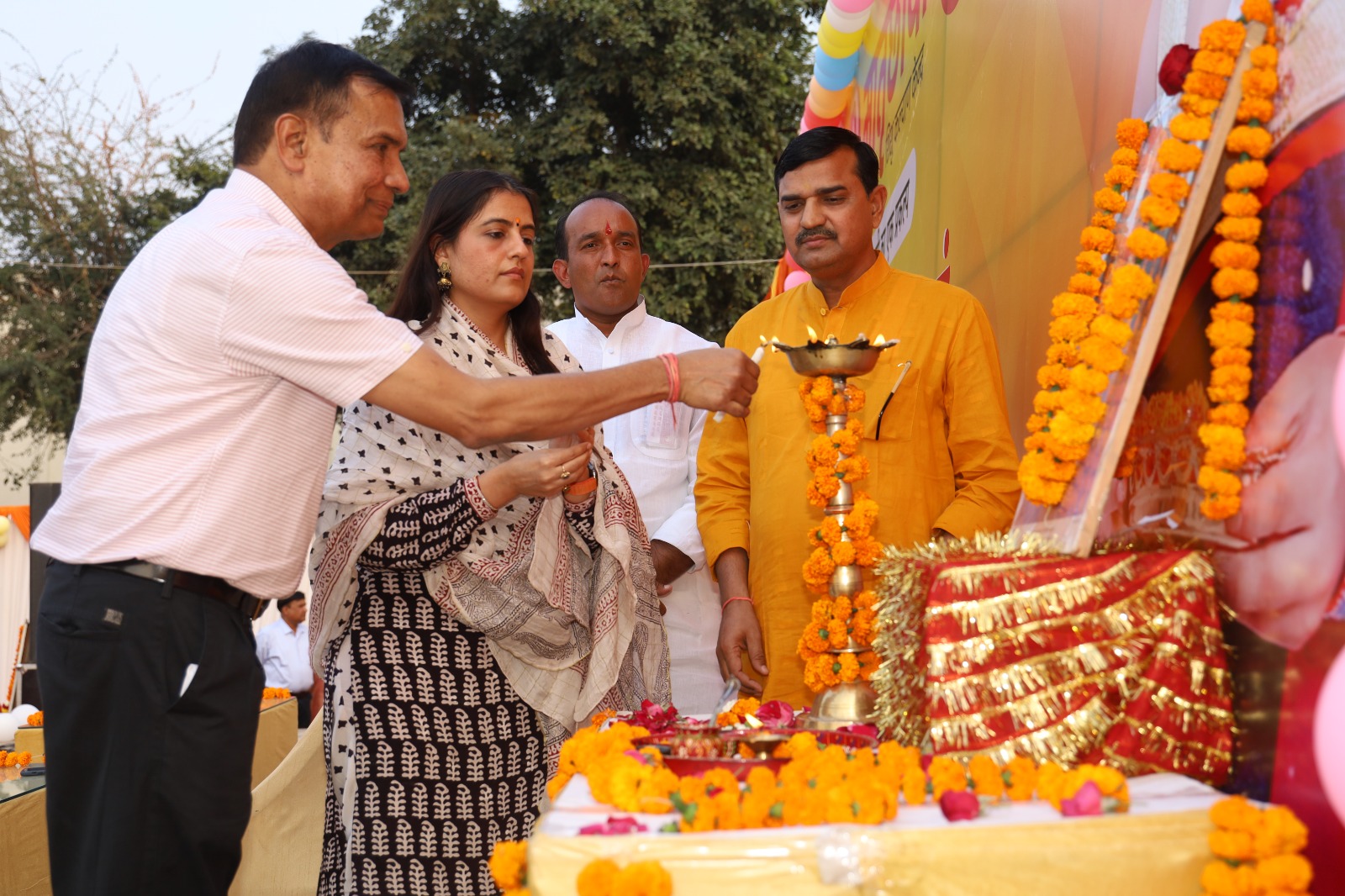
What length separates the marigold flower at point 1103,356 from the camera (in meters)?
1.59

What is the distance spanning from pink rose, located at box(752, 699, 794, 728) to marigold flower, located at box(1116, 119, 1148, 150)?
1.09 meters

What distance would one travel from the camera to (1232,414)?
5.02ft

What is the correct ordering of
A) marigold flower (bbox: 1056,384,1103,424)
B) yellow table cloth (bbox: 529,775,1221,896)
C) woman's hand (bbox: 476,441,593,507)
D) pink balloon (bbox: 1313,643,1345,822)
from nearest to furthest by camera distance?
pink balloon (bbox: 1313,643,1345,822) < yellow table cloth (bbox: 529,775,1221,896) < marigold flower (bbox: 1056,384,1103,424) < woman's hand (bbox: 476,441,593,507)

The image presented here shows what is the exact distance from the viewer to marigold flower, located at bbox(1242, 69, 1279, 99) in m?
1.55

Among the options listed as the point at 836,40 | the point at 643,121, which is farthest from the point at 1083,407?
the point at 643,121

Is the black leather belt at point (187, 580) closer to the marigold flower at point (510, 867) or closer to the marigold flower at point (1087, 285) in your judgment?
the marigold flower at point (510, 867)

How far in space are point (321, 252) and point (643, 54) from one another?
40.5 feet

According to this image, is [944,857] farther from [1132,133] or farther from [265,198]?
[265,198]

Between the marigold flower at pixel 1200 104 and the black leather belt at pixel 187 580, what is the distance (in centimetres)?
157

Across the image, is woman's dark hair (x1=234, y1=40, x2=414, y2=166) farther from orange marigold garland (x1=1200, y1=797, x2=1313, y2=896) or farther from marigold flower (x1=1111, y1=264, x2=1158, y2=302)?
orange marigold garland (x1=1200, y1=797, x2=1313, y2=896)

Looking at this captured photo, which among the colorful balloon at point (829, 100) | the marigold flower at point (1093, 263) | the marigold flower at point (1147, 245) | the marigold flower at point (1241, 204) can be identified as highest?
the colorful balloon at point (829, 100)

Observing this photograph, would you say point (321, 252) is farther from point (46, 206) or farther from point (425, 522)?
point (46, 206)

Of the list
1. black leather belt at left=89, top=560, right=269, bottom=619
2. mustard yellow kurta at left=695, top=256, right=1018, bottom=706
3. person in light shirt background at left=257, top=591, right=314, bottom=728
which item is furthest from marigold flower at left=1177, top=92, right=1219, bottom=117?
person in light shirt background at left=257, top=591, right=314, bottom=728

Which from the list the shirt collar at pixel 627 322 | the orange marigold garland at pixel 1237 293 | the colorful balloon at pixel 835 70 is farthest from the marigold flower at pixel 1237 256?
the colorful balloon at pixel 835 70
